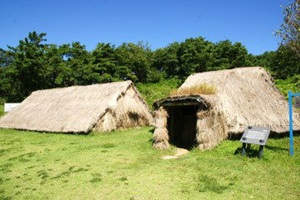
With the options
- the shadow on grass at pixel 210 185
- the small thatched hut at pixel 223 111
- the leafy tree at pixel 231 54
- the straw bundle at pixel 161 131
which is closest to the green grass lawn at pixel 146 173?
the shadow on grass at pixel 210 185

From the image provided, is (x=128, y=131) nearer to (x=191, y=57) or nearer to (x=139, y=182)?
(x=139, y=182)

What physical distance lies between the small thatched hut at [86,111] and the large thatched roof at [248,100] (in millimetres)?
5642

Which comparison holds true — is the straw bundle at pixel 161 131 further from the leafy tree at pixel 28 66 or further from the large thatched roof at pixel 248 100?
the leafy tree at pixel 28 66

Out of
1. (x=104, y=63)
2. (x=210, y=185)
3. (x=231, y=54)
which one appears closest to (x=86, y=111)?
(x=210, y=185)

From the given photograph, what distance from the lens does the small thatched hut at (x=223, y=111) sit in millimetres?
11859

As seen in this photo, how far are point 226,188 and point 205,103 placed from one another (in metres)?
4.37

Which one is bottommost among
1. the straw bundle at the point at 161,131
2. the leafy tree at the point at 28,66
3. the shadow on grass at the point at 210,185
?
the shadow on grass at the point at 210,185

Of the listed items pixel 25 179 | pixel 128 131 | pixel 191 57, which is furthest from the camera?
pixel 191 57

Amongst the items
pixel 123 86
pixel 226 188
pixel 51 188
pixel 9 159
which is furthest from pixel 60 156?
pixel 123 86

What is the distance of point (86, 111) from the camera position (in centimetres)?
1892

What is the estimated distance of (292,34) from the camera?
47.4 feet

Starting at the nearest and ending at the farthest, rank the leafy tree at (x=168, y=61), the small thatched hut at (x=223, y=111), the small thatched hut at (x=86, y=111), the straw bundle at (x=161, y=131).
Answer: the small thatched hut at (x=223, y=111), the straw bundle at (x=161, y=131), the small thatched hut at (x=86, y=111), the leafy tree at (x=168, y=61)

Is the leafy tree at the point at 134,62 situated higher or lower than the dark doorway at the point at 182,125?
higher

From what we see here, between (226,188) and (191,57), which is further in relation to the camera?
(191,57)
